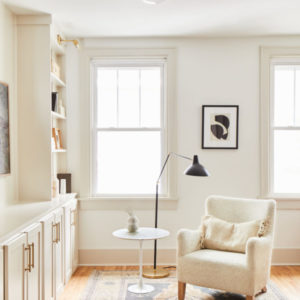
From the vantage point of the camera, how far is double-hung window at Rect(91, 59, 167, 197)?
4.66 meters

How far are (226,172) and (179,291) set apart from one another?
5.23ft

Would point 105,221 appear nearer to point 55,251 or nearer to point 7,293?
point 55,251

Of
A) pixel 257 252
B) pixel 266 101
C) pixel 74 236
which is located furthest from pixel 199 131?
pixel 74 236

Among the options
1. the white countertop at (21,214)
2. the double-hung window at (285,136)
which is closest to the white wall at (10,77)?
the white countertop at (21,214)

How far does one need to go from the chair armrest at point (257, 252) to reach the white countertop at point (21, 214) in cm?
168

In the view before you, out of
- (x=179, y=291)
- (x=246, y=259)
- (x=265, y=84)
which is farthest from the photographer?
(x=265, y=84)

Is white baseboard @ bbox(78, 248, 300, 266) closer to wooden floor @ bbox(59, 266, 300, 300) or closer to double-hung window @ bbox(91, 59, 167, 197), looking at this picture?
wooden floor @ bbox(59, 266, 300, 300)

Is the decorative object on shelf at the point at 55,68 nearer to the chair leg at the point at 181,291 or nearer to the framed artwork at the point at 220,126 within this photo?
the framed artwork at the point at 220,126

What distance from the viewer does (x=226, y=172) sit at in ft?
15.1

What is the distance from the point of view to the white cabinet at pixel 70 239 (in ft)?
12.7

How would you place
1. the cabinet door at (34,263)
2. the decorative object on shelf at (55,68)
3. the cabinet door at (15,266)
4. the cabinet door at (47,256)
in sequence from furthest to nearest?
the decorative object on shelf at (55,68)
the cabinet door at (47,256)
the cabinet door at (34,263)
the cabinet door at (15,266)

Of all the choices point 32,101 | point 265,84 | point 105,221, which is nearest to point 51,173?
point 32,101

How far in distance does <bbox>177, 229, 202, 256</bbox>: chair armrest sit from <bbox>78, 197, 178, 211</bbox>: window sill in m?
0.96

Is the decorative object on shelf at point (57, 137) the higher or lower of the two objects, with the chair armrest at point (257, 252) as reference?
higher
